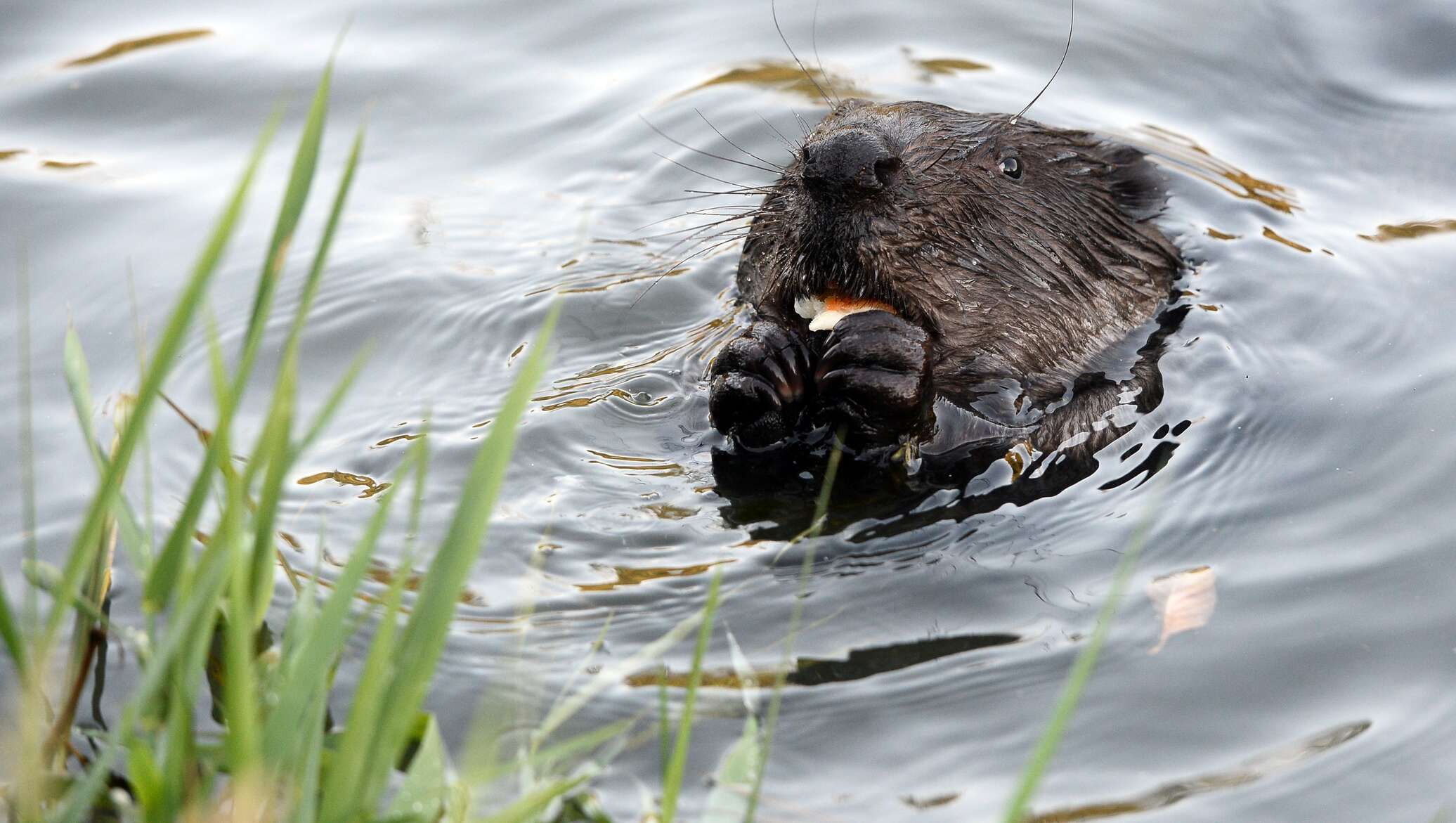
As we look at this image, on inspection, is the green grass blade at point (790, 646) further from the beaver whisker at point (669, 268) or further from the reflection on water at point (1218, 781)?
the beaver whisker at point (669, 268)

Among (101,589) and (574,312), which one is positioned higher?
(574,312)

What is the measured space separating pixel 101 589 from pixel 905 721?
1426 millimetres

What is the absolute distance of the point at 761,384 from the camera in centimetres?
356

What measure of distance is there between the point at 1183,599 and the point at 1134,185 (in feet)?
5.43

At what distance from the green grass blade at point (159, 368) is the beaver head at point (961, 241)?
170 centimetres

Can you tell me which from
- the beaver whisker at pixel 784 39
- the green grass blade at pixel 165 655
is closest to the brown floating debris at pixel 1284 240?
the beaver whisker at pixel 784 39

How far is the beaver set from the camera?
3.48 meters

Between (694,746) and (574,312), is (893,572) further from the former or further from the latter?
(574,312)

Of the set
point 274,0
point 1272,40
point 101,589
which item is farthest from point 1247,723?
point 274,0

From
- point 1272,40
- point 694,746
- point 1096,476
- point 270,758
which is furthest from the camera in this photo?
point 1272,40

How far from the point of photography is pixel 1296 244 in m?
4.95

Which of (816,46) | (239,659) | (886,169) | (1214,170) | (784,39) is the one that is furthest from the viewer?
(816,46)

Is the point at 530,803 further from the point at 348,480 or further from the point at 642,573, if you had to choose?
the point at 348,480

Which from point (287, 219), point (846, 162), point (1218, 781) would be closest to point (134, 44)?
point (846, 162)
